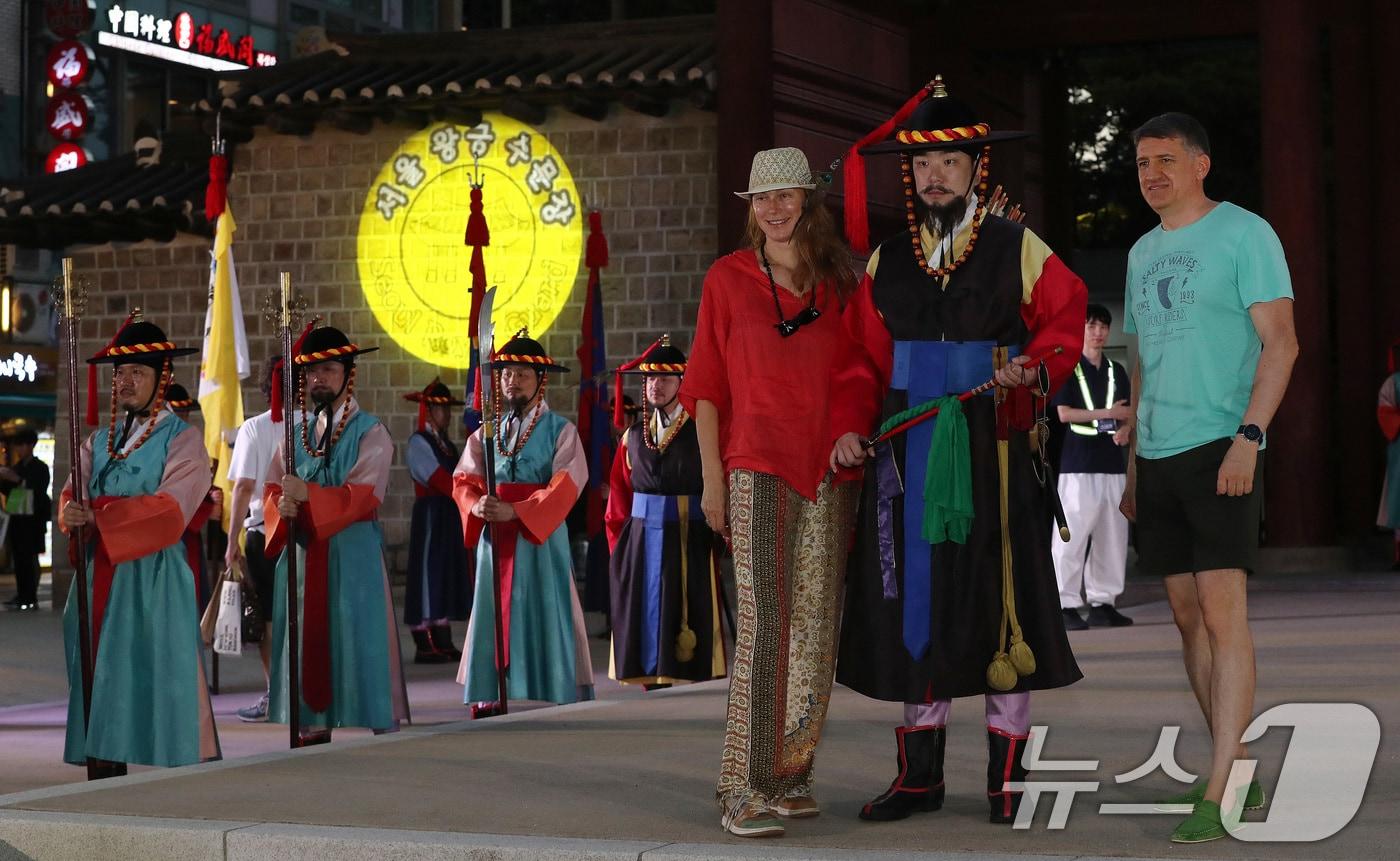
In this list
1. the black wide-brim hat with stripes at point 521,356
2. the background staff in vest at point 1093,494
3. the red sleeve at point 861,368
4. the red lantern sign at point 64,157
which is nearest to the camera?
the red sleeve at point 861,368

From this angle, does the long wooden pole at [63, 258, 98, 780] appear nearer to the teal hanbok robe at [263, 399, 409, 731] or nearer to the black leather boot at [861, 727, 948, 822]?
the teal hanbok robe at [263, 399, 409, 731]

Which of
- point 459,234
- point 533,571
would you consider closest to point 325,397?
point 533,571

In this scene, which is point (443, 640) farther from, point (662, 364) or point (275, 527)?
point (275, 527)

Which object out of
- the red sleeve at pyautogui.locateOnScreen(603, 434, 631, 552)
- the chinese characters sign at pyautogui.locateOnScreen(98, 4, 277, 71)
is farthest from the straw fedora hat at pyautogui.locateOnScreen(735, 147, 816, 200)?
the chinese characters sign at pyautogui.locateOnScreen(98, 4, 277, 71)

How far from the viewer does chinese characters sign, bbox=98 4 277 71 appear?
27266 millimetres

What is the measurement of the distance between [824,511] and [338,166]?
37.7 ft

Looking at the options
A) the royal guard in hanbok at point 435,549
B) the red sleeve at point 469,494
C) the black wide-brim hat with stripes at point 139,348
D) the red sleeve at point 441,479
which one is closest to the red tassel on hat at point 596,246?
the royal guard in hanbok at point 435,549

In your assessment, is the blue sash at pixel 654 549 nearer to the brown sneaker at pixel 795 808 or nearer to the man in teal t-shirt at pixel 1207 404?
the brown sneaker at pixel 795 808

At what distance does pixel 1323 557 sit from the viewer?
13664 millimetres

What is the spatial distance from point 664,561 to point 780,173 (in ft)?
15.5

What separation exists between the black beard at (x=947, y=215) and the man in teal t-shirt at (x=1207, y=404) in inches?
16.9

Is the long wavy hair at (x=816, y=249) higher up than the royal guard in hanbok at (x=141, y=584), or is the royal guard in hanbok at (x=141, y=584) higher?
the long wavy hair at (x=816, y=249)

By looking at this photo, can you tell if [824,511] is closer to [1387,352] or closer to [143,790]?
[143,790]

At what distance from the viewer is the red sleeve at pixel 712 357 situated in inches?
196
